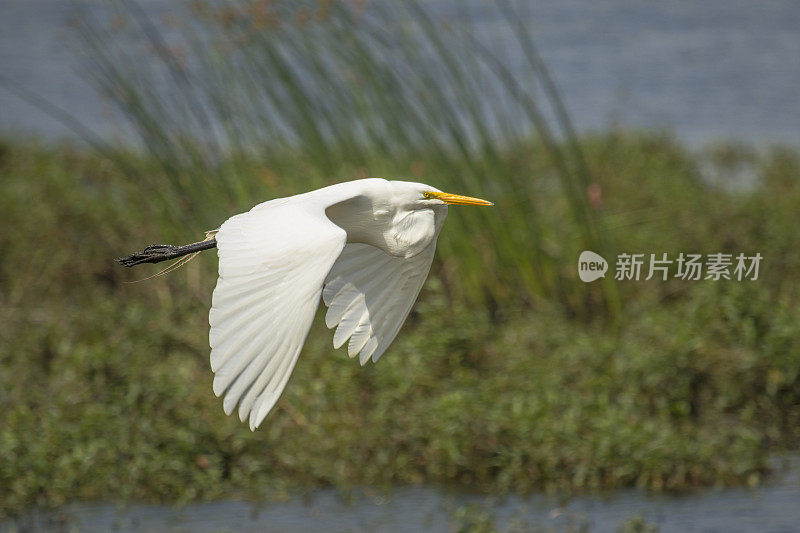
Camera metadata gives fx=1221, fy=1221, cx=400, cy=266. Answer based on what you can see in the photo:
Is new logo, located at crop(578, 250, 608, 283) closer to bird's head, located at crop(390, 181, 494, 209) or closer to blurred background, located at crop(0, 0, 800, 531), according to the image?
blurred background, located at crop(0, 0, 800, 531)

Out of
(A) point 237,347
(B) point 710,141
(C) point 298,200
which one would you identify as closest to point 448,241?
(C) point 298,200

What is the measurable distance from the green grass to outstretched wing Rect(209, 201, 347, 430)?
1839 millimetres

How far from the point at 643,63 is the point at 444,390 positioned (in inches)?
338

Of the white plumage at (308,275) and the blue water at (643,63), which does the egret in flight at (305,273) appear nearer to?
the white plumage at (308,275)

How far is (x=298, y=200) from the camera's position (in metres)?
3.22

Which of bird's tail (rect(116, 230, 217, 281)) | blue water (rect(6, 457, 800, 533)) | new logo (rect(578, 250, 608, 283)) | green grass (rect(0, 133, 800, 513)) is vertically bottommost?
blue water (rect(6, 457, 800, 533))

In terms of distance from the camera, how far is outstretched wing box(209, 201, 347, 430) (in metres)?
2.59

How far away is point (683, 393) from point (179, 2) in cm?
342

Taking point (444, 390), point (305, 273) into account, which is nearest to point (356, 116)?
point (444, 390)

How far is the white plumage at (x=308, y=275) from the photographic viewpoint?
2.62m

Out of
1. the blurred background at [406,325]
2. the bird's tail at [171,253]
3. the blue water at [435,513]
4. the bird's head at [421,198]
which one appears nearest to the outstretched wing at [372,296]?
the bird's head at [421,198]

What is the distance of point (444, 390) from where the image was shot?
5.00m

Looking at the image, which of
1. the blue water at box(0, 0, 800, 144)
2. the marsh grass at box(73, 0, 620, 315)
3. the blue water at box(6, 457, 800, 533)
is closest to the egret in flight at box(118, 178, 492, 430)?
the blue water at box(6, 457, 800, 533)
